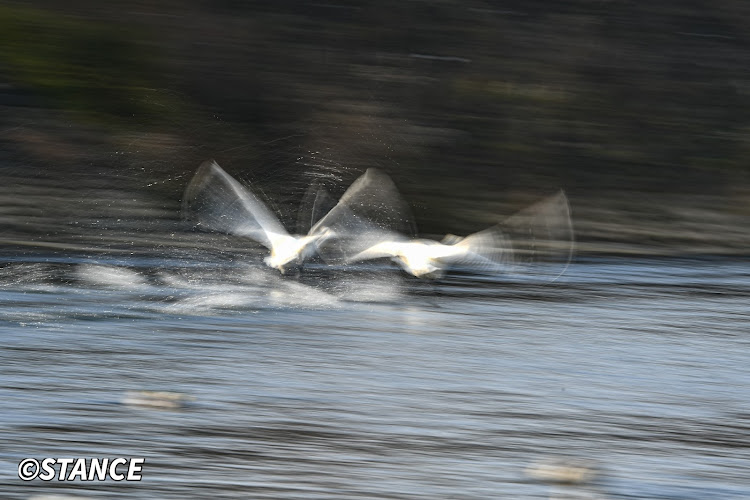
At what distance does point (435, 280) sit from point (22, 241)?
2.02m

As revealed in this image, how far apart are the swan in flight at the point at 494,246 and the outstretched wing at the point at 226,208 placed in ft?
1.58

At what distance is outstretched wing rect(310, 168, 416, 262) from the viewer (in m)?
6.49

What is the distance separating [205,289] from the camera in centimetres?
575

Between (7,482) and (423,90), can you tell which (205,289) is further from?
(423,90)

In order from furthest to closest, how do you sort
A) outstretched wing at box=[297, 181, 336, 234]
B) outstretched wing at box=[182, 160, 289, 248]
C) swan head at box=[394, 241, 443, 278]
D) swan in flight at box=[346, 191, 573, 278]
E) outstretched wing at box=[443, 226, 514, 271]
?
outstretched wing at box=[297, 181, 336, 234]
outstretched wing at box=[182, 160, 289, 248]
outstretched wing at box=[443, 226, 514, 271]
swan in flight at box=[346, 191, 573, 278]
swan head at box=[394, 241, 443, 278]

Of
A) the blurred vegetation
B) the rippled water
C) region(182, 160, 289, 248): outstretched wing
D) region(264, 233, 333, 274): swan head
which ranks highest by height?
the blurred vegetation

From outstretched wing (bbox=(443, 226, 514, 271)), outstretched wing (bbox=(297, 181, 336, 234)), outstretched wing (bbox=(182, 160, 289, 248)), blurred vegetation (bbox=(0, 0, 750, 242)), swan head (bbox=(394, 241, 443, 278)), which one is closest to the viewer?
swan head (bbox=(394, 241, 443, 278))

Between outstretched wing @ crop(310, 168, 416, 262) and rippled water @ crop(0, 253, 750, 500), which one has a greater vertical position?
outstretched wing @ crop(310, 168, 416, 262)

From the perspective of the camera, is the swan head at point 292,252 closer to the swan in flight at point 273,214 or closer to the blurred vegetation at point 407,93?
the swan in flight at point 273,214

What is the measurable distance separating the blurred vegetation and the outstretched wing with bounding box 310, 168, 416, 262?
0.11 metres

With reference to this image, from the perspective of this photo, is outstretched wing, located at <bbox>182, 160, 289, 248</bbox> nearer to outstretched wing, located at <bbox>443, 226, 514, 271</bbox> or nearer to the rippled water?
the rippled water

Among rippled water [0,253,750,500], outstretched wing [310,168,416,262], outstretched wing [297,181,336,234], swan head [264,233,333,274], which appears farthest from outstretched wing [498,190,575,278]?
swan head [264,233,333,274]

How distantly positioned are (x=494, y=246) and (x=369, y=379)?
309 cm

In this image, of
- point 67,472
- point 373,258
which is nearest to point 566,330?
point 373,258
